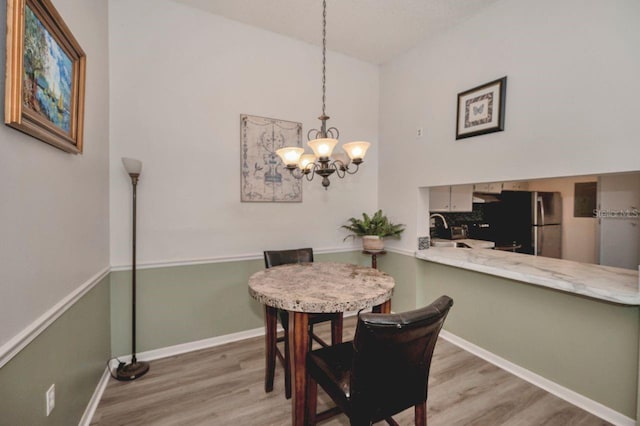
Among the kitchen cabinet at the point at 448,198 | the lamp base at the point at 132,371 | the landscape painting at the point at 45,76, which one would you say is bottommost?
the lamp base at the point at 132,371

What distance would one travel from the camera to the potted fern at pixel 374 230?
3.25m

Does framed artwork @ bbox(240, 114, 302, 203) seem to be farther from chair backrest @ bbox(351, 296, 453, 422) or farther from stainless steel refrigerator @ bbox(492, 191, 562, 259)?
stainless steel refrigerator @ bbox(492, 191, 562, 259)

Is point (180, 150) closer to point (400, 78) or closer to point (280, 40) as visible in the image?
point (280, 40)

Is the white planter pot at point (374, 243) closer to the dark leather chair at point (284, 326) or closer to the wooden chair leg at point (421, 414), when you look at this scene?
the dark leather chair at point (284, 326)

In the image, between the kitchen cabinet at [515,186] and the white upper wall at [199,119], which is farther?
the kitchen cabinet at [515,186]

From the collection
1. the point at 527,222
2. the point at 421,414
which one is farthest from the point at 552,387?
the point at 527,222

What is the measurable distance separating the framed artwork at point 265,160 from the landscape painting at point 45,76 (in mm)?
1494

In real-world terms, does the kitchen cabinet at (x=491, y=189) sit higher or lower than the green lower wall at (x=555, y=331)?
higher

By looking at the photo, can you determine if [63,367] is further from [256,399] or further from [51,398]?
[256,399]

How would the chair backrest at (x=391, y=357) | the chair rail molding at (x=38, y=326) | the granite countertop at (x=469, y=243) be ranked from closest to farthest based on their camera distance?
the chair rail molding at (x=38, y=326), the chair backrest at (x=391, y=357), the granite countertop at (x=469, y=243)

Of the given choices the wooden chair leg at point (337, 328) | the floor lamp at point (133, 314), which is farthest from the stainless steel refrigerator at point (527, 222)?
the floor lamp at point (133, 314)

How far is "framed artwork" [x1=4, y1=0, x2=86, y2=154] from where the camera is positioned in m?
0.99

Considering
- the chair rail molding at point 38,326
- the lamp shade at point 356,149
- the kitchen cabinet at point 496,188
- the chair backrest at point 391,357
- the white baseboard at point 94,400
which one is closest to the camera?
the chair rail molding at point 38,326

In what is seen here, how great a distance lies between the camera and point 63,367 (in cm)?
145
